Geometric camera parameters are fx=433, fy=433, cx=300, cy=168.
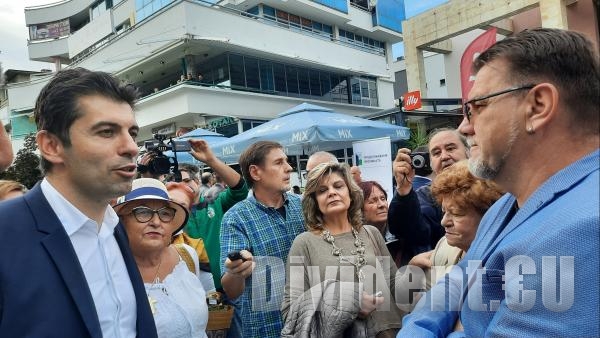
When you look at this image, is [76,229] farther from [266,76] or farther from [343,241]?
[266,76]

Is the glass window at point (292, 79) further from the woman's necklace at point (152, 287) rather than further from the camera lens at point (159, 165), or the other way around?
the woman's necklace at point (152, 287)

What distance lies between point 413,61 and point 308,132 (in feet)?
35.4

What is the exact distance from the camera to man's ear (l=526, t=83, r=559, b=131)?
134cm

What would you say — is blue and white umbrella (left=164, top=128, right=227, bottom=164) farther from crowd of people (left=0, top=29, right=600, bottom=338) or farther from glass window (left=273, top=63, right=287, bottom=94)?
glass window (left=273, top=63, right=287, bottom=94)

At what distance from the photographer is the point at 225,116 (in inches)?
755

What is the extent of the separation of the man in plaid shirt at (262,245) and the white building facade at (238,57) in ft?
52.0

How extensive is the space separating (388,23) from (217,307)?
99.1 ft

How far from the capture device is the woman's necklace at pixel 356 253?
8.82ft

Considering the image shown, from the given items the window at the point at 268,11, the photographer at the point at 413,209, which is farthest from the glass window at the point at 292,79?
the photographer at the point at 413,209

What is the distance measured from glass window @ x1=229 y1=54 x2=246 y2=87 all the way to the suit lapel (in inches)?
744

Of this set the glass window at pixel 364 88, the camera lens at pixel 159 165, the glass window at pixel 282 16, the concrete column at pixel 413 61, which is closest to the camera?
the camera lens at pixel 159 165

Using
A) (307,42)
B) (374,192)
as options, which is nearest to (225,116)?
(307,42)

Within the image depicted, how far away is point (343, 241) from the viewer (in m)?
2.84

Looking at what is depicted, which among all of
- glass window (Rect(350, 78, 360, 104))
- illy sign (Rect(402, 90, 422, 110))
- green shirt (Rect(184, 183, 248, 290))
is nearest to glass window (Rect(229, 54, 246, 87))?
glass window (Rect(350, 78, 360, 104))
